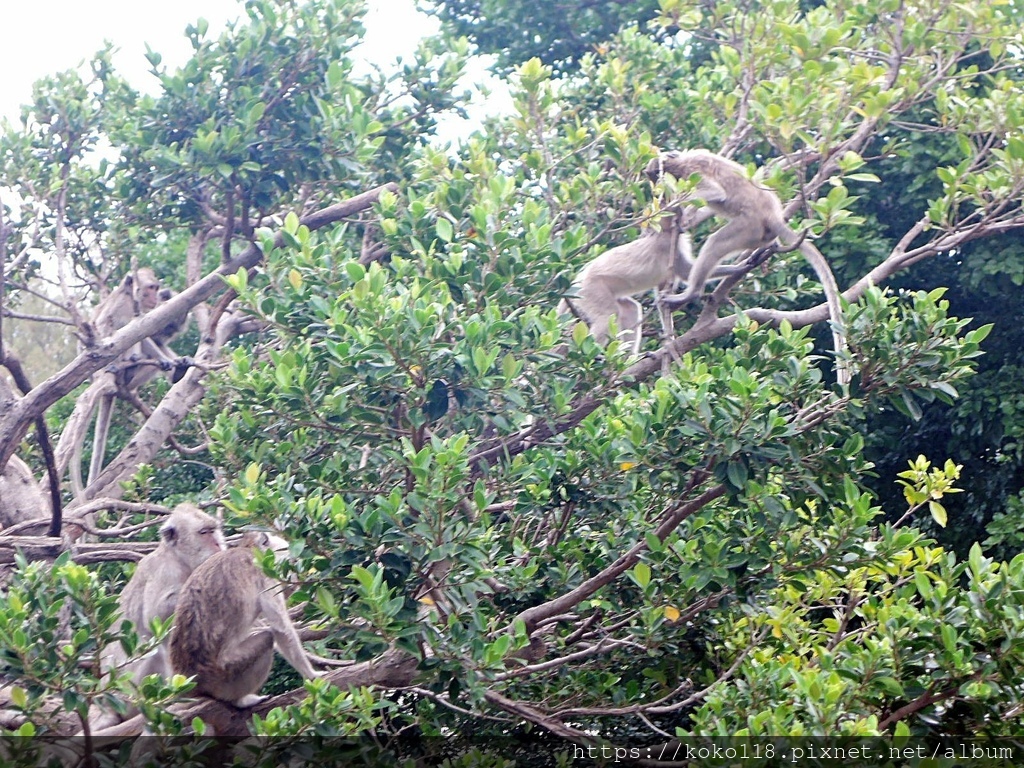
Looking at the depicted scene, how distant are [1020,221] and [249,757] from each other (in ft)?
14.3

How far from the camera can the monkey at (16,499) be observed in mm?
6551

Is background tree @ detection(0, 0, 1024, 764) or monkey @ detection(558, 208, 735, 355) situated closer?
background tree @ detection(0, 0, 1024, 764)

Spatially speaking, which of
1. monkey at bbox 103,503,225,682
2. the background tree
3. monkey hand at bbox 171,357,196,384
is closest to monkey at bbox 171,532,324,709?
the background tree

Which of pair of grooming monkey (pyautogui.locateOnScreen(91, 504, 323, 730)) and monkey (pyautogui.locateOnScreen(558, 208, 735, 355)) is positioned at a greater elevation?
monkey (pyautogui.locateOnScreen(558, 208, 735, 355))

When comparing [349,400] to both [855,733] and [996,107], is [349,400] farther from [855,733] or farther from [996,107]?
[996,107]

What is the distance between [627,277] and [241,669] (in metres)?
3.50

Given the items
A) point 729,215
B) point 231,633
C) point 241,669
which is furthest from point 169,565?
point 729,215

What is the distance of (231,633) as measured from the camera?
14.5 feet

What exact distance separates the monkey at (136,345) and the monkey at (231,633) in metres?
3.05

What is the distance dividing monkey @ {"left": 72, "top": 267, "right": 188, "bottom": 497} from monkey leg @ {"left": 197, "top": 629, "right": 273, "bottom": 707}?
3.27 metres

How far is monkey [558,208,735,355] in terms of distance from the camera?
6.46 metres

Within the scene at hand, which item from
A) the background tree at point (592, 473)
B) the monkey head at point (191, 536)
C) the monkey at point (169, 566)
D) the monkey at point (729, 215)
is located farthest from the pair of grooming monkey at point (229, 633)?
the monkey at point (729, 215)

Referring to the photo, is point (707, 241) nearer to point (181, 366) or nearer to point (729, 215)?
point (729, 215)

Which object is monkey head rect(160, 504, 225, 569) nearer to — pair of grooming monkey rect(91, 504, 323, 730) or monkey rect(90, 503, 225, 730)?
monkey rect(90, 503, 225, 730)
